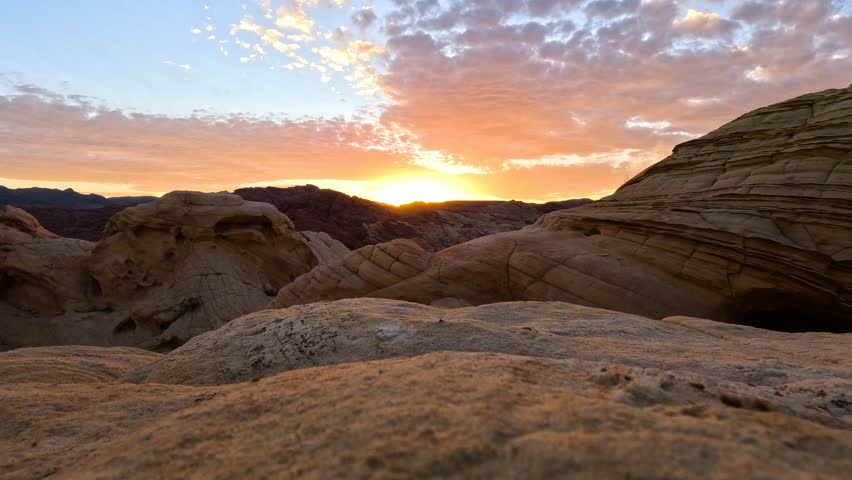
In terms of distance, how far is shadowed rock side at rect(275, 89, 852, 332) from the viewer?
28.8 ft

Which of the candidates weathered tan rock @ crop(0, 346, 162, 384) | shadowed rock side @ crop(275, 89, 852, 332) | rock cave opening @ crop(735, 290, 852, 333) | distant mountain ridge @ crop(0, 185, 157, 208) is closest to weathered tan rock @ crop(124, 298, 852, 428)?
weathered tan rock @ crop(0, 346, 162, 384)

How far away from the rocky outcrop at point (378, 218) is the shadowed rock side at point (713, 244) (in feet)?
73.5

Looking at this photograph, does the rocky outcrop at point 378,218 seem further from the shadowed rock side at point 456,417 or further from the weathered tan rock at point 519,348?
the shadowed rock side at point 456,417

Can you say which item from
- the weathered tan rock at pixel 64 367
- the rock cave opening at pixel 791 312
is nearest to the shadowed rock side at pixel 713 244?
the rock cave opening at pixel 791 312

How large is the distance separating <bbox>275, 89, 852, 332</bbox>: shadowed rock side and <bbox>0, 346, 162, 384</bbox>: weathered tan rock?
661 centimetres

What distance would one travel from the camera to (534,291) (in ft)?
35.4

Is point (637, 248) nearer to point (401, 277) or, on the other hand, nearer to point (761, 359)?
point (401, 277)

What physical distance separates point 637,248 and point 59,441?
33.9 ft

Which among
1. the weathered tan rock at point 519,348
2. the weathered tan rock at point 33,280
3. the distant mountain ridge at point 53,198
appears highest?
the distant mountain ridge at point 53,198

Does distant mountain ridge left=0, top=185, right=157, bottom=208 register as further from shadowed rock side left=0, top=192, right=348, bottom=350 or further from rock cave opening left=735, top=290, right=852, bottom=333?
rock cave opening left=735, top=290, right=852, bottom=333

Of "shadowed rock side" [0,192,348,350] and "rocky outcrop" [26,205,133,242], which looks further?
"rocky outcrop" [26,205,133,242]

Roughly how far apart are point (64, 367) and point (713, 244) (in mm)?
10577

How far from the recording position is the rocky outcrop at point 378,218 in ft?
117

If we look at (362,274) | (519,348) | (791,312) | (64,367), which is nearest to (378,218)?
(362,274)
